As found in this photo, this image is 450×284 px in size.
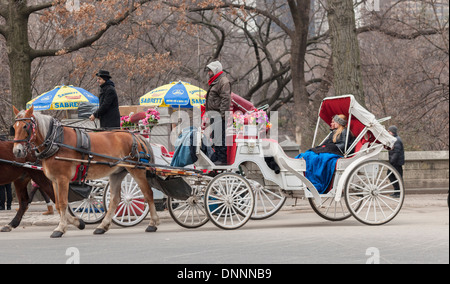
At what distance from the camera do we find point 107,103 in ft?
39.8

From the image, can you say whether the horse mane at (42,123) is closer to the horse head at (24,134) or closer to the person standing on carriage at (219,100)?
the horse head at (24,134)

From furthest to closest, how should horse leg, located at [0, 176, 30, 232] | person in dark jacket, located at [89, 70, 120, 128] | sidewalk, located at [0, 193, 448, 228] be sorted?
sidewalk, located at [0, 193, 448, 228]
person in dark jacket, located at [89, 70, 120, 128]
horse leg, located at [0, 176, 30, 232]

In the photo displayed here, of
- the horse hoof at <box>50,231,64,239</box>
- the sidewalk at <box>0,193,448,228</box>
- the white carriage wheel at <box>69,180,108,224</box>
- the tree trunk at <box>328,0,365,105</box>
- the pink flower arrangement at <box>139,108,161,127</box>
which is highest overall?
the tree trunk at <box>328,0,365,105</box>

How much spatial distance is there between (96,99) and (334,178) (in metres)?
11.1

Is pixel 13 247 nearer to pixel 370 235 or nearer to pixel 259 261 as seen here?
pixel 259 261

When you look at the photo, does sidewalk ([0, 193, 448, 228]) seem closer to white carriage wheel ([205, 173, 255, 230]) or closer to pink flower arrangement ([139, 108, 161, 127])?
white carriage wheel ([205, 173, 255, 230])

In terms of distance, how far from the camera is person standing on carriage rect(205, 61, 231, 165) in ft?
36.7

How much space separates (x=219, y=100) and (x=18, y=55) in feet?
31.2

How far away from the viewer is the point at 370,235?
9656 millimetres

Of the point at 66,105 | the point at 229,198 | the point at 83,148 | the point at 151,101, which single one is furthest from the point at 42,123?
the point at 151,101

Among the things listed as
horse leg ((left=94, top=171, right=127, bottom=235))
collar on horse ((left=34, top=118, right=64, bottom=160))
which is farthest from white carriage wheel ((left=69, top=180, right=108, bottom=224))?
collar on horse ((left=34, top=118, right=64, bottom=160))

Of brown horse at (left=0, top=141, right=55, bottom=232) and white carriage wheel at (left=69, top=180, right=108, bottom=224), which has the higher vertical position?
brown horse at (left=0, top=141, right=55, bottom=232)

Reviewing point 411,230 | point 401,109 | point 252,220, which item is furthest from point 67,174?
point 401,109

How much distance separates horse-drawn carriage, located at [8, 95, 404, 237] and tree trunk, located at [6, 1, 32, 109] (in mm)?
8471
